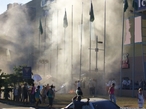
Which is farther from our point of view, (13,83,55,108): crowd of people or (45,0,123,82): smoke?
(45,0,123,82): smoke

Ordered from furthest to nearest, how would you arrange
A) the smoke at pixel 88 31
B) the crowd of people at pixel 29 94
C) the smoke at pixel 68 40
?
1. the smoke at pixel 68 40
2. the smoke at pixel 88 31
3. the crowd of people at pixel 29 94

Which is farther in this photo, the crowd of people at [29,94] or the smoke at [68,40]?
the smoke at [68,40]

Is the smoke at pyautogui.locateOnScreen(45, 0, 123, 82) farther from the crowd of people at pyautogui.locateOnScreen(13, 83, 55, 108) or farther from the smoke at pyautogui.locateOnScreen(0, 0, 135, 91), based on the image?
the crowd of people at pyautogui.locateOnScreen(13, 83, 55, 108)

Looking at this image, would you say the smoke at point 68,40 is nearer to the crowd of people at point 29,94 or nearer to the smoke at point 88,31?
the smoke at point 88,31

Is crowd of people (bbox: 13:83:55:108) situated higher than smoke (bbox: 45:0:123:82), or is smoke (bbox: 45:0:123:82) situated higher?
smoke (bbox: 45:0:123:82)

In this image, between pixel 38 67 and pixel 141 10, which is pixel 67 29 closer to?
pixel 38 67

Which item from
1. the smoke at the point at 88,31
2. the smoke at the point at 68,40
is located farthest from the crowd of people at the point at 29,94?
the smoke at the point at 88,31

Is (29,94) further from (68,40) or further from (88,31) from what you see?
(68,40)

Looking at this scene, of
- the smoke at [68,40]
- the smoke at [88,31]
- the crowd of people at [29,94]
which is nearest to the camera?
the crowd of people at [29,94]

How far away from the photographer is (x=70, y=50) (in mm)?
43594

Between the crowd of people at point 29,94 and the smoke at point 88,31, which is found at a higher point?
the smoke at point 88,31

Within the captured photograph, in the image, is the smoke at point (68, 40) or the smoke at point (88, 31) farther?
the smoke at point (68, 40)

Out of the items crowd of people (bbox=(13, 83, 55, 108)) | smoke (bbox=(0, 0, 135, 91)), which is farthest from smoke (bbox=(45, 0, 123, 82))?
crowd of people (bbox=(13, 83, 55, 108))

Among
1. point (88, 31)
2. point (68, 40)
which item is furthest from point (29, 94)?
point (68, 40)
